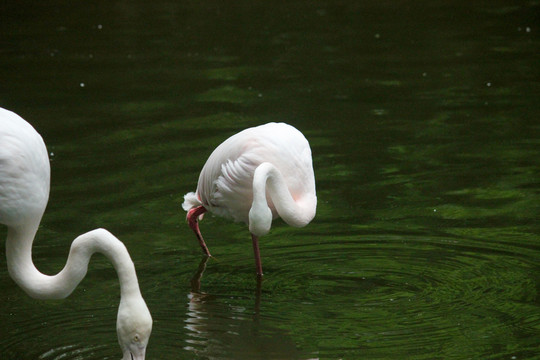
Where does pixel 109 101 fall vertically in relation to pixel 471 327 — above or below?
above

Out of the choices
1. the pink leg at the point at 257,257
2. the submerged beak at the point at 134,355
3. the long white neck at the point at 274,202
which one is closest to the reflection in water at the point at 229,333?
the pink leg at the point at 257,257

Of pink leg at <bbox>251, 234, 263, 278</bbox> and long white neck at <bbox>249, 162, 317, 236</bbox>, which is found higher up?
long white neck at <bbox>249, 162, 317, 236</bbox>

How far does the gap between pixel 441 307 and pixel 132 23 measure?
33.6 feet

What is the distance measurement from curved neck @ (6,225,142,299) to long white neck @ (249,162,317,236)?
3.54 feet

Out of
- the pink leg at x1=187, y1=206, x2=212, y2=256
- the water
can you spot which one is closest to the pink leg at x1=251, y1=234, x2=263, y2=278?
the water

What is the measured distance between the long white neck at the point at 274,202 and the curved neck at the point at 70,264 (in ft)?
3.54

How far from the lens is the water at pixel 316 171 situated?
229 inches

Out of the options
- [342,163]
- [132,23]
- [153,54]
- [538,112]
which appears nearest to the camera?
[342,163]

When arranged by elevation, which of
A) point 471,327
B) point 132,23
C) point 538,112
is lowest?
point 471,327

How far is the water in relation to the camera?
582 cm

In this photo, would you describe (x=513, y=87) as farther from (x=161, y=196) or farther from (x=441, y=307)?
(x=441, y=307)

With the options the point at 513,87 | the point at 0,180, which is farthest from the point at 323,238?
the point at 513,87

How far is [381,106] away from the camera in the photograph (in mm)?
10531

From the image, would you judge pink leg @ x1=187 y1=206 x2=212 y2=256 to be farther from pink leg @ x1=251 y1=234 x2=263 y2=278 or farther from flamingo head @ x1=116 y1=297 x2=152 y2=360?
flamingo head @ x1=116 y1=297 x2=152 y2=360
